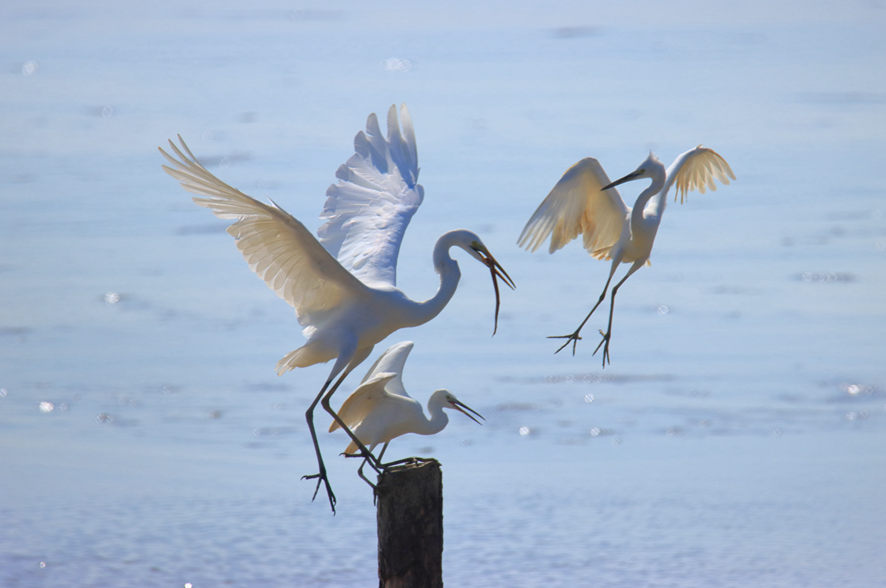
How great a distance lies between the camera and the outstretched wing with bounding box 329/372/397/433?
593 cm

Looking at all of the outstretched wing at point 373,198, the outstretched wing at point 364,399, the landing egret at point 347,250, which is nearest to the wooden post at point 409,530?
the landing egret at point 347,250

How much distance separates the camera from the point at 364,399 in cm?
611

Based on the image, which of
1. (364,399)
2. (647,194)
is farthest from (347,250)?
(647,194)

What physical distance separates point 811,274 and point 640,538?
635cm

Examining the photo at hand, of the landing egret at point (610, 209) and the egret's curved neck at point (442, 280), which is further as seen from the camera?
the landing egret at point (610, 209)

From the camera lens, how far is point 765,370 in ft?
35.8

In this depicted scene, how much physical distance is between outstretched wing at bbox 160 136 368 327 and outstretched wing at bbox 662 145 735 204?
2491 mm

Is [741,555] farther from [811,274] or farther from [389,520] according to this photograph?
[811,274]

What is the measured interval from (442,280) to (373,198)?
39.4 inches

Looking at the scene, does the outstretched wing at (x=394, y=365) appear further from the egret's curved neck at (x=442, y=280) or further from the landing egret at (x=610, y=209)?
the landing egret at (x=610, y=209)

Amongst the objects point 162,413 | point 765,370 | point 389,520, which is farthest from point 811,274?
point 389,520

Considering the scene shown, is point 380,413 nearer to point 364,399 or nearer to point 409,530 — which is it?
point 364,399

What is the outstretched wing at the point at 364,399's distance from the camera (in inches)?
234

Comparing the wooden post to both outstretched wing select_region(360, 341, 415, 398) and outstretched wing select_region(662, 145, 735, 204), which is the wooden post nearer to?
outstretched wing select_region(360, 341, 415, 398)
